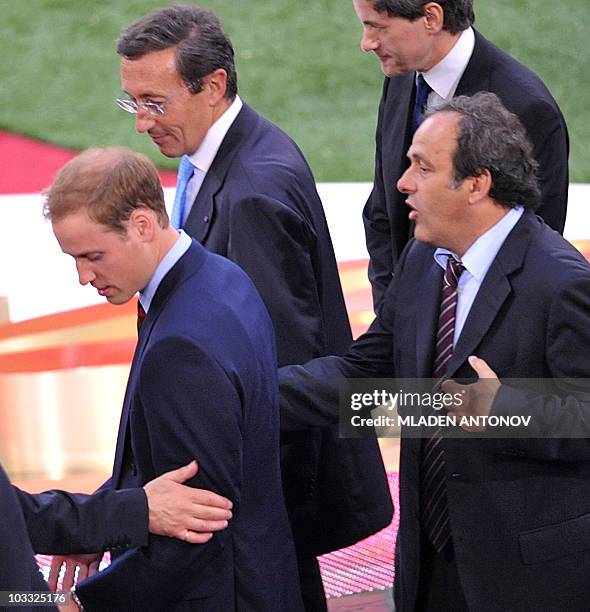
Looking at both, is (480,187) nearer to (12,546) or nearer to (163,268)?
(163,268)

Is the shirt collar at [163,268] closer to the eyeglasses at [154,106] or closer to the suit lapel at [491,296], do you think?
the suit lapel at [491,296]

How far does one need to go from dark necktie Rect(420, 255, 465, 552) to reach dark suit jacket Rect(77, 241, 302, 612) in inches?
15.3

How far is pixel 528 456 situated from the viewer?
255 centimetres

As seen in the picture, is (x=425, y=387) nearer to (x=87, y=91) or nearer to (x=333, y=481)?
(x=333, y=481)

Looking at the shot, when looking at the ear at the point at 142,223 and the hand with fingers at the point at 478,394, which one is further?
the hand with fingers at the point at 478,394

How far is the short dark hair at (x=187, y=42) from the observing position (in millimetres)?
3178

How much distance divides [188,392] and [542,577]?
0.85 m

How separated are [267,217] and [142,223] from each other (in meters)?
0.74

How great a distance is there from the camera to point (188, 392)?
7.22 feet

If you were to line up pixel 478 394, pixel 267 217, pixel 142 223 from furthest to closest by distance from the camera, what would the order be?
pixel 267 217, pixel 478 394, pixel 142 223

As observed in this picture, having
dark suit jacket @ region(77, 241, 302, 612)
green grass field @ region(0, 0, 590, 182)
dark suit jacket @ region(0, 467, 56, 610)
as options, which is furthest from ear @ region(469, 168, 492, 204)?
green grass field @ region(0, 0, 590, 182)

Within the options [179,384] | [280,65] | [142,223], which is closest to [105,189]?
[142,223]

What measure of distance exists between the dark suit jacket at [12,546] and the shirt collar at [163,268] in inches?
18.9

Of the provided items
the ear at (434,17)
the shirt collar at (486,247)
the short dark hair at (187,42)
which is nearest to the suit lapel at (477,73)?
the ear at (434,17)
